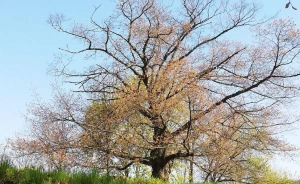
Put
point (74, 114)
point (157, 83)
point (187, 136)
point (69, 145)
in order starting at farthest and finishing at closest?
point (74, 114), point (69, 145), point (157, 83), point (187, 136)

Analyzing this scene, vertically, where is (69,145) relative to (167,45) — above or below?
below

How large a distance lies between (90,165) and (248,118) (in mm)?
6489

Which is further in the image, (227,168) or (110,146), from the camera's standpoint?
(227,168)

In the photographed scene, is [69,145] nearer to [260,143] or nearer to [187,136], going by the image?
[187,136]

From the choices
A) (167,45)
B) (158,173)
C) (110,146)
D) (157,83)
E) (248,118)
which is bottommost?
(158,173)

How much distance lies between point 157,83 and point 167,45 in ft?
10.9

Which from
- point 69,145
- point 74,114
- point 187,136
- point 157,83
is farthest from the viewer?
point 74,114

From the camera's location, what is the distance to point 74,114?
16.3 meters

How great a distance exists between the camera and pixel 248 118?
624 inches

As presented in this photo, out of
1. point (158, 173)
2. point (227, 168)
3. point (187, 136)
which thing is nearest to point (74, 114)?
point (158, 173)

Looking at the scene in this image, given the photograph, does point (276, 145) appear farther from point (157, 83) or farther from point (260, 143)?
point (157, 83)

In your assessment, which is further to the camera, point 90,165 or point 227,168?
point 227,168

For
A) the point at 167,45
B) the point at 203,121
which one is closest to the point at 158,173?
the point at 203,121

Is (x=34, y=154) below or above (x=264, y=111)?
below
